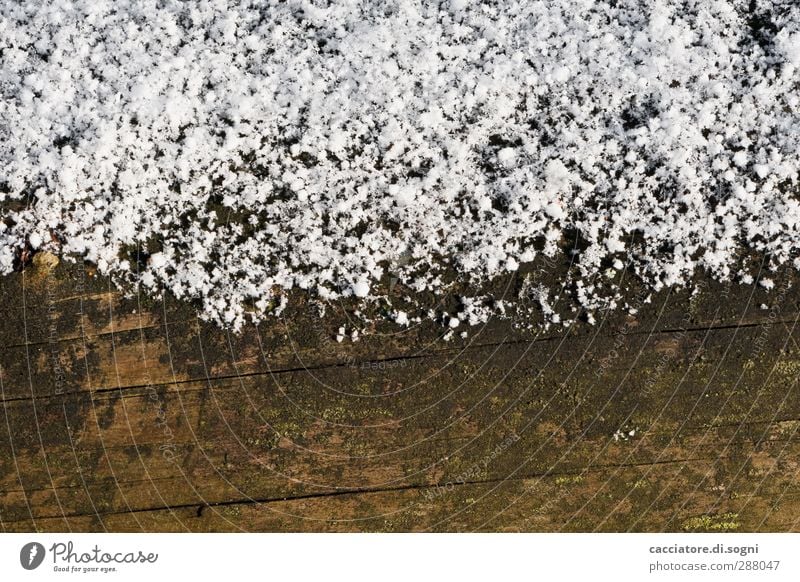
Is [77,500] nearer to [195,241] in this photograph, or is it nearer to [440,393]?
[195,241]

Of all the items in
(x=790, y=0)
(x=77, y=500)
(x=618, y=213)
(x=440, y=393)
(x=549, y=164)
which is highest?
(x=790, y=0)

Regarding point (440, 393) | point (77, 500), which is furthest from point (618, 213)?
point (77, 500)
